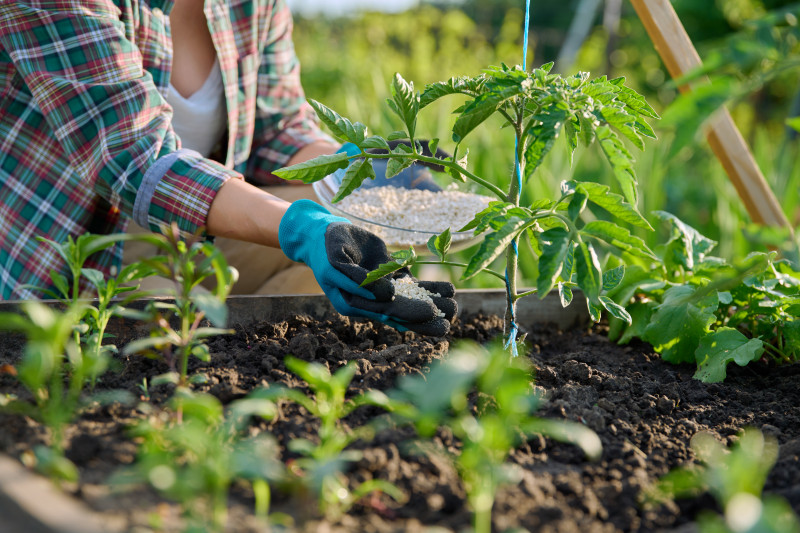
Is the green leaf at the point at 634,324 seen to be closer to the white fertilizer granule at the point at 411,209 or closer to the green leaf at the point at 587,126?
the white fertilizer granule at the point at 411,209

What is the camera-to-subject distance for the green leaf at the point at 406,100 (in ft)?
3.60

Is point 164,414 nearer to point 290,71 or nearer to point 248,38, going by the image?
A: point 248,38

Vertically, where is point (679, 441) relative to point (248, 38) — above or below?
below

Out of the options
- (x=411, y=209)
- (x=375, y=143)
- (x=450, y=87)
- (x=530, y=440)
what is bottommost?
(x=530, y=440)

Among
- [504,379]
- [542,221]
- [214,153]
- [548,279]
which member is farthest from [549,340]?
[214,153]

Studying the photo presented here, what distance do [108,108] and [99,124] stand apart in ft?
0.14

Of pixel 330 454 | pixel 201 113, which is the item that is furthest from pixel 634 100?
pixel 201 113

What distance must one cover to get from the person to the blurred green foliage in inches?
17.7

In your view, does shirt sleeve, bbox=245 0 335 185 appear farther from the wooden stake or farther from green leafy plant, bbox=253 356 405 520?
green leafy plant, bbox=253 356 405 520

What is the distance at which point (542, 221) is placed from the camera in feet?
3.59

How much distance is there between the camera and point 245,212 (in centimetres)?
144

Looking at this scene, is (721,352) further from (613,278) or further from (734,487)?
(734,487)

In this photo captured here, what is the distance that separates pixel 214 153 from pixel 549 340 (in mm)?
1128

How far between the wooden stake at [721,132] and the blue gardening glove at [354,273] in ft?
2.90
